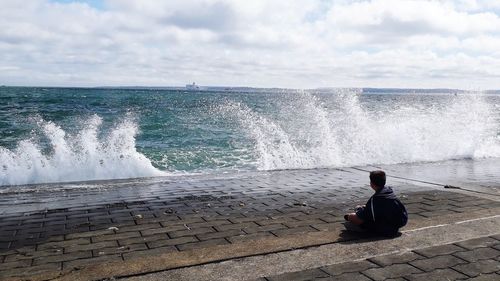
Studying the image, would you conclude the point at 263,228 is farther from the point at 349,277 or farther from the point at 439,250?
the point at 439,250

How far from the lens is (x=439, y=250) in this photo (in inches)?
170

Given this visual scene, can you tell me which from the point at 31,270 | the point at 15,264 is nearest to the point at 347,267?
the point at 31,270

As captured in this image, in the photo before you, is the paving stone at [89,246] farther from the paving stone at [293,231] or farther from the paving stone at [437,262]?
the paving stone at [437,262]

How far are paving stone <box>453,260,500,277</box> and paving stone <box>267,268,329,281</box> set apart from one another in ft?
4.01

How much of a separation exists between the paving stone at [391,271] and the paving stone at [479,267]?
1.30ft

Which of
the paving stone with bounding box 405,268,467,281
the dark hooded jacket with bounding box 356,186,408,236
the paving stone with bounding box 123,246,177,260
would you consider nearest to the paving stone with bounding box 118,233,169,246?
the paving stone with bounding box 123,246,177,260

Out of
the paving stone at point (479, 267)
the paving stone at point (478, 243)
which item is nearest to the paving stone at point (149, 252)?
the paving stone at point (479, 267)

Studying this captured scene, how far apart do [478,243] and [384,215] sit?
3.16 ft

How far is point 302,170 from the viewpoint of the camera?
1079 cm

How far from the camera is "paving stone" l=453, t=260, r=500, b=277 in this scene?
148 inches

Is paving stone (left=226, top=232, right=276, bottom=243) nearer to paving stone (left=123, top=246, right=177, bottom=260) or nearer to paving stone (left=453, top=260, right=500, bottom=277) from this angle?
paving stone (left=123, top=246, right=177, bottom=260)

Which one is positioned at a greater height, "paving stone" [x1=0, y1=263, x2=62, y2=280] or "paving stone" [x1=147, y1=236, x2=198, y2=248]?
"paving stone" [x1=147, y1=236, x2=198, y2=248]

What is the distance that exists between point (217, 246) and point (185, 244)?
1.24 ft

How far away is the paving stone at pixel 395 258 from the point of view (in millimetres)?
4023
